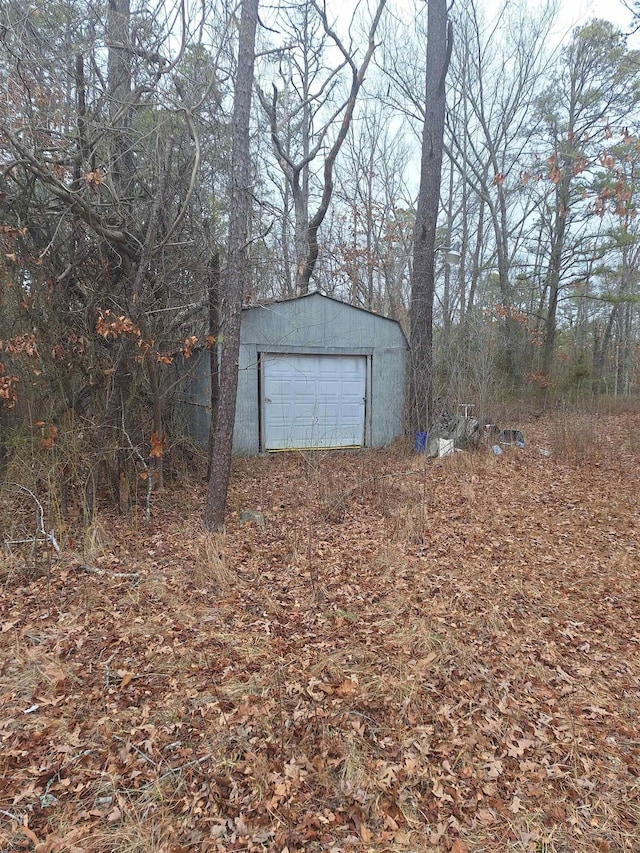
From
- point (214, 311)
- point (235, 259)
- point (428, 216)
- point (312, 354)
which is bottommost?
point (312, 354)

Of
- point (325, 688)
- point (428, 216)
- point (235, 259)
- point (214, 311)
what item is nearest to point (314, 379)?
point (214, 311)

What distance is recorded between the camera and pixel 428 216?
8.91 m

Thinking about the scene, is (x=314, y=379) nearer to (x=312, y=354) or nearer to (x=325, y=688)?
(x=312, y=354)

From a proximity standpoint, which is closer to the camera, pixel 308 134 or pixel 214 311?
pixel 214 311

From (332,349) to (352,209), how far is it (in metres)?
7.70

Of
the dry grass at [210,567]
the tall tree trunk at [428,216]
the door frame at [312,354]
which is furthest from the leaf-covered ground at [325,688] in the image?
the tall tree trunk at [428,216]

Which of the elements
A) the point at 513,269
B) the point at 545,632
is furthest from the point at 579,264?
the point at 545,632

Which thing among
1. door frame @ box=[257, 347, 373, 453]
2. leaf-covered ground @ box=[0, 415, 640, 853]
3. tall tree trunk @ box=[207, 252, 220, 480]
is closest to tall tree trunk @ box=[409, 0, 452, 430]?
A: door frame @ box=[257, 347, 373, 453]

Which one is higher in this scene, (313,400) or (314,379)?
(314,379)

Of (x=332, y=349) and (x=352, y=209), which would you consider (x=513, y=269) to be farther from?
(x=332, y=349)

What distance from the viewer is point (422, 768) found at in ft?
7.20

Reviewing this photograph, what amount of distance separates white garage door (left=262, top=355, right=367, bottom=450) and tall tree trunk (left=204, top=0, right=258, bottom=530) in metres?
3.48

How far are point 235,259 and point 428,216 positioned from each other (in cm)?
567

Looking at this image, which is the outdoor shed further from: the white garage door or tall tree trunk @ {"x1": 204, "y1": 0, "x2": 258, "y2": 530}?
tall tree trunk @ {"x1": 204, "y1": 0, "x2": 258, "y2": 530}
